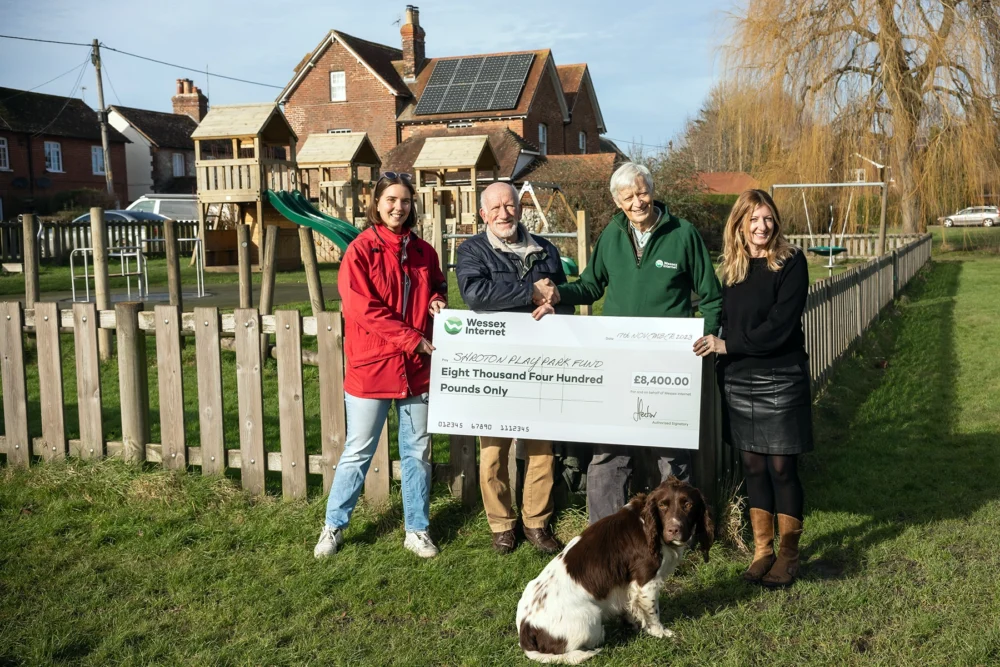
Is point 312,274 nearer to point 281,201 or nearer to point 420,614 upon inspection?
point 420,614

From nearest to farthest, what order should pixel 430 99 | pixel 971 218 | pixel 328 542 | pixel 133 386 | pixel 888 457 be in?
pixel 328 542 → pixel 133 386 → pixel 888 457 → pixel 430 99 → pixel 971 218

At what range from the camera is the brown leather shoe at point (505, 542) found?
182 inches

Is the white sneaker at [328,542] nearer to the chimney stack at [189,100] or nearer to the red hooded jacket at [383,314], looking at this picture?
the red hooded jacket at [383,314]

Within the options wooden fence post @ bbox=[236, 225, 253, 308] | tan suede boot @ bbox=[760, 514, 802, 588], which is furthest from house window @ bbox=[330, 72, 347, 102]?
tan suede boot @ bbox=[760, 514, 802, 588]

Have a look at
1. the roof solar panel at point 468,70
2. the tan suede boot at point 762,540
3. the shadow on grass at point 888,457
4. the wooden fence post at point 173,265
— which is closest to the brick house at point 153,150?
the roof solar panel at point 468,70

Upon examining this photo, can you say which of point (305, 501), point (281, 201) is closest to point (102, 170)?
point (281, 201)

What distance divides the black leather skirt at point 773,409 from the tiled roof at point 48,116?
46622mm

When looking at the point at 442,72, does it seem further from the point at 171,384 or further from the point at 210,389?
the point at 210,389

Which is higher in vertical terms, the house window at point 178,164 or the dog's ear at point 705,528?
the house window at point 178,164

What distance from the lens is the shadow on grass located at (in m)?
4.89

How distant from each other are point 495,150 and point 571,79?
11689mm

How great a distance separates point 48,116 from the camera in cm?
4591

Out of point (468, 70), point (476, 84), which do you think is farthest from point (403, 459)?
point (468, 70)

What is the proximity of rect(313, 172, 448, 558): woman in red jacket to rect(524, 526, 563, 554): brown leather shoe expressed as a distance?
0.52m
